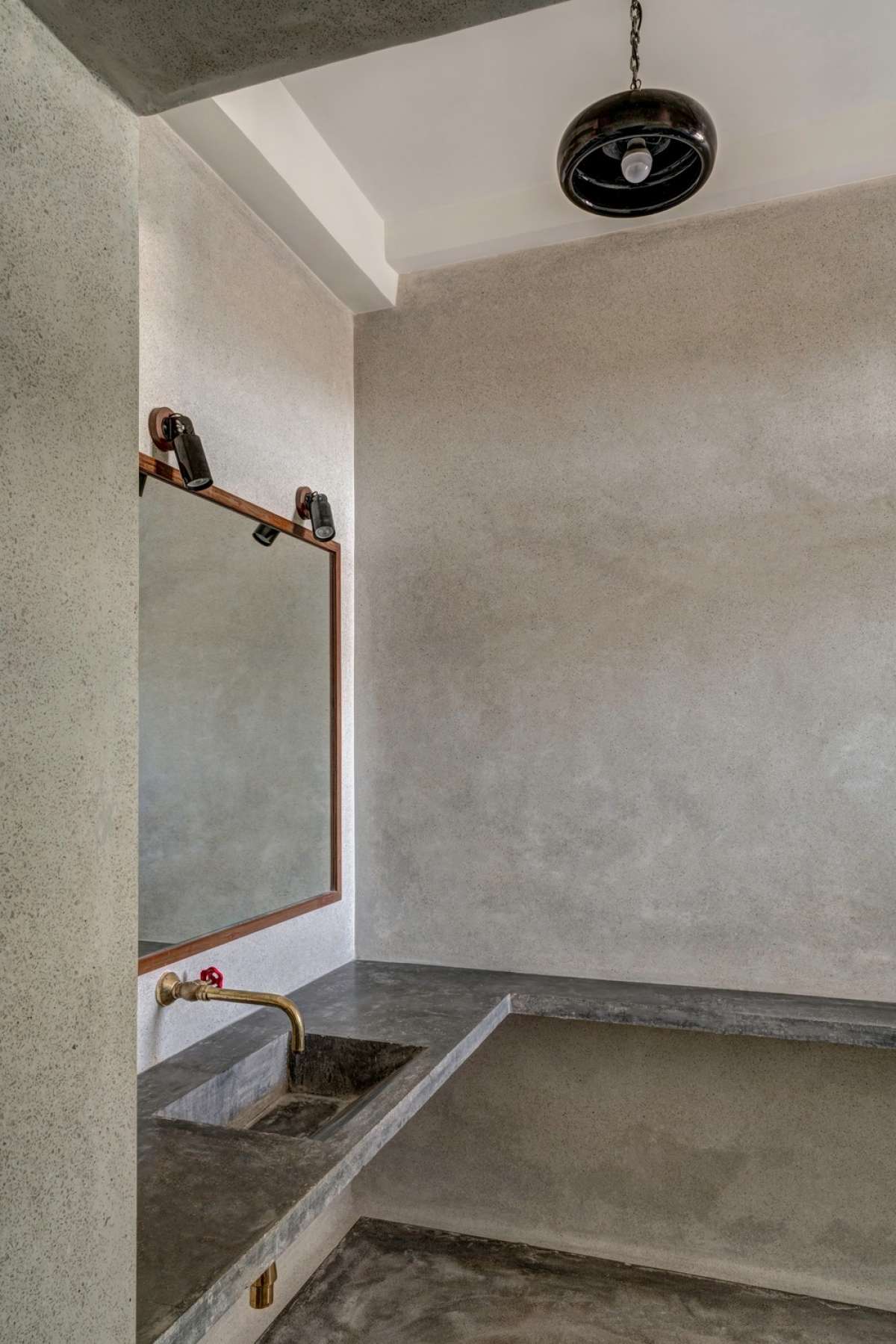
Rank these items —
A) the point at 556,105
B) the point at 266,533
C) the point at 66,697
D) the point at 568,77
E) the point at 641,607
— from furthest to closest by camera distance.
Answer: the point at 641,607
the point at 266,533
the point at 556,105
the point at 568,77
the point at 66,697

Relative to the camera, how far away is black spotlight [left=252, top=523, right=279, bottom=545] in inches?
107

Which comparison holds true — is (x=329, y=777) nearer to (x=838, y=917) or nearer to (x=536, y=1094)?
(x=536, y=1094)

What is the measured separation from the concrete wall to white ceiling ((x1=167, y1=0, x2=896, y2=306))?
5.6 inches

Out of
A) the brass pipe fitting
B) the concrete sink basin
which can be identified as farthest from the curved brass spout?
the brass pipe fitting

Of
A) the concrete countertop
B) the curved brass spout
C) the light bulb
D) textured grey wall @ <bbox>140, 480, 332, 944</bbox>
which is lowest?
the concrete countertop

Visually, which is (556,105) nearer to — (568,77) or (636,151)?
(568,77)

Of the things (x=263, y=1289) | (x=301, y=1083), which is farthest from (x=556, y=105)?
(x=263, y=1289)

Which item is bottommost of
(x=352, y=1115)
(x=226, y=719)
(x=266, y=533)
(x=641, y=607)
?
(x=352, y=1115)

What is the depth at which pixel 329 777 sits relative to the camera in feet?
10.2

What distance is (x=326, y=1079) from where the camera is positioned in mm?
2377

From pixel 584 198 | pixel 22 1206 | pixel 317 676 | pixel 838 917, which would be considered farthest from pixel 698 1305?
pixel 584 198

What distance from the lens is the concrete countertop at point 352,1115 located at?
1.33m

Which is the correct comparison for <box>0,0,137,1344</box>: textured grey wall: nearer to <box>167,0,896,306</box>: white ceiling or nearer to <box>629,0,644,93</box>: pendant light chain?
<box>167,0,896,306</box>: white ceiling

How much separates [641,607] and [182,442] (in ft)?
5.11
